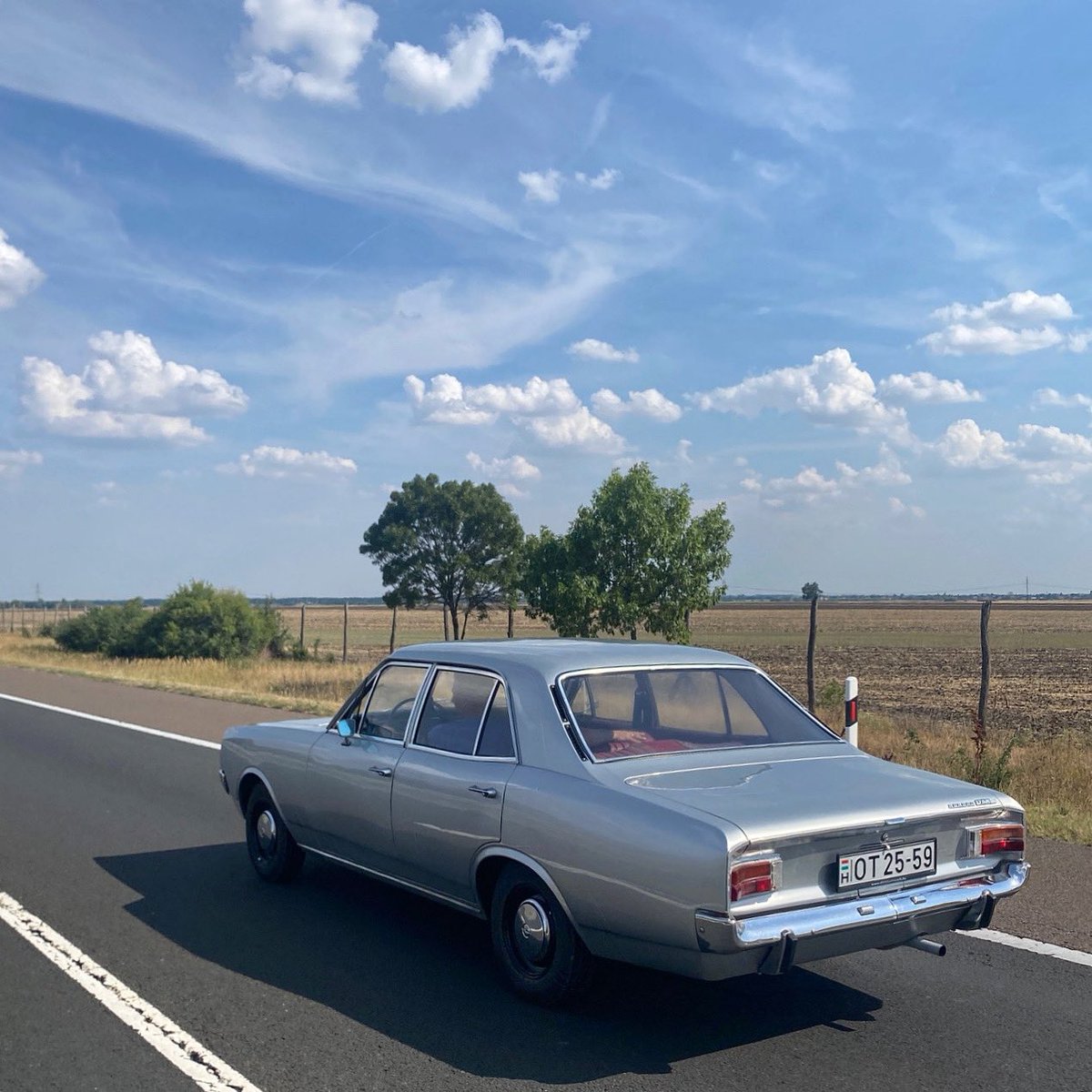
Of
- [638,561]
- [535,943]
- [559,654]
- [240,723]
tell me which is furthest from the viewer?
[638,561]

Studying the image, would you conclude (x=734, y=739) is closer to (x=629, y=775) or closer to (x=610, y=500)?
(x=629, y=775)

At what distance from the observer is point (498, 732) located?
5.31 m

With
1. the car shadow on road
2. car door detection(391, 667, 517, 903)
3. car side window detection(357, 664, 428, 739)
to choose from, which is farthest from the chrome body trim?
car side window detection(357, 664, 428, 739)

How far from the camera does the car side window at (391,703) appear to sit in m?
6.07

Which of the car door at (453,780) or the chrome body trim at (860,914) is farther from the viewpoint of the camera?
the car door at (453,780)

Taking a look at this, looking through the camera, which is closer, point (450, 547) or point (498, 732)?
point (498, 732)

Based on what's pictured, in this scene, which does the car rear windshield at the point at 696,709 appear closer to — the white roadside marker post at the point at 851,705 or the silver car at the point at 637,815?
the silver car at the point at 637,815

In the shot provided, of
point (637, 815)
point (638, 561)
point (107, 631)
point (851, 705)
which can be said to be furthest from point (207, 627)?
point (637, 815)

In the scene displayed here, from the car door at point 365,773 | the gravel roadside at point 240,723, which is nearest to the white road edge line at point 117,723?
the gravel roadside at point 240,723

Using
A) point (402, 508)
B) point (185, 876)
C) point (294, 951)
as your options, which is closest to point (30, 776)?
point (185, 876)

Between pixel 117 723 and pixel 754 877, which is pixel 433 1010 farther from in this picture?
pixel 117 723

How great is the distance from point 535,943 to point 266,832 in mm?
2781

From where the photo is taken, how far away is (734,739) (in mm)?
5555

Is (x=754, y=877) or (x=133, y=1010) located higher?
(x=754, y=877)
